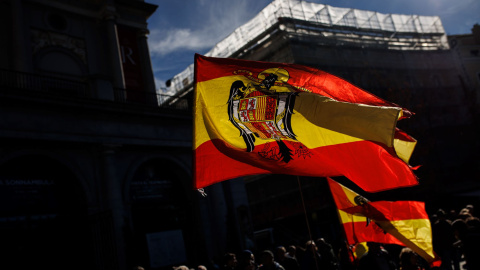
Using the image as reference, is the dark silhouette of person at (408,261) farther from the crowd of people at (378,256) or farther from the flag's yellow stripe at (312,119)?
the flag's yellow stripe at (312,119)

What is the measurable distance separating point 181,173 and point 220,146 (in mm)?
13850

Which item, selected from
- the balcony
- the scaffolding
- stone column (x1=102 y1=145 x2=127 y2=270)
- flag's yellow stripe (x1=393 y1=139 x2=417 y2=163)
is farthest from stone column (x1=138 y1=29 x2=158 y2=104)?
flag's yellow stripe (x1=393 y1=139 x2=417 y2=163)

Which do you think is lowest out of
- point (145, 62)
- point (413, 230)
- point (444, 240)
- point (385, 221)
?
point (444, 240)

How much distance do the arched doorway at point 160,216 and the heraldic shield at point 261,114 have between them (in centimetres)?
1085

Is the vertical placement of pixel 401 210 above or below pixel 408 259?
above

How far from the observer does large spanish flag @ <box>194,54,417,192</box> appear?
17.4ft

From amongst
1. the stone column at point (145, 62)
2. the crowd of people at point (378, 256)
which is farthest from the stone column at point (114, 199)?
the crowd of people at point (378, 256)

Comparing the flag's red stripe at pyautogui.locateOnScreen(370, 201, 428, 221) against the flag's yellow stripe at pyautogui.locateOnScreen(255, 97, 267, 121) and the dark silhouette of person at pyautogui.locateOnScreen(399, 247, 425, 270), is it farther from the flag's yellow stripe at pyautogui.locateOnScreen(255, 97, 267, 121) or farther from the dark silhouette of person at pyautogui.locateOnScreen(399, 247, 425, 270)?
the flag's yellow stripe at pyautogui.locateOnScreen(255, 97, 267, 121)

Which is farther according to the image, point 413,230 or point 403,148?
point 413,230

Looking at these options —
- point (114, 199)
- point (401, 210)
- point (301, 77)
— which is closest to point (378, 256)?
point (401, 210)

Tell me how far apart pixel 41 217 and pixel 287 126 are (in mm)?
11898

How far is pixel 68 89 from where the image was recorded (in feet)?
55.2

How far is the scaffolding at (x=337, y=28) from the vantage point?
34594 mm

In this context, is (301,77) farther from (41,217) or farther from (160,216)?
(160,216)
